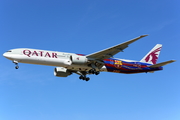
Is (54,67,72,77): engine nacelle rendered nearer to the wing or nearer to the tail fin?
the wing

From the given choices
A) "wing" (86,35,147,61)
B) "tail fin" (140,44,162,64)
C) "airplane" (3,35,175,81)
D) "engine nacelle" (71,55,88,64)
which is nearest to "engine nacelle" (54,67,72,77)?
"airplane" (3,35,175,81)

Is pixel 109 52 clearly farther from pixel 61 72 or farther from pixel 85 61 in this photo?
pixel 61 72

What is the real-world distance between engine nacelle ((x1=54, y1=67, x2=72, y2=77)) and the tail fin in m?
13.1

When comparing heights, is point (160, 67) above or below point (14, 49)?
below

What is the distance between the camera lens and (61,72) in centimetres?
4831

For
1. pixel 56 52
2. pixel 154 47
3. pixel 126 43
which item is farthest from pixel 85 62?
pixel 154 47

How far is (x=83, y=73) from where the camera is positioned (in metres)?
48.6

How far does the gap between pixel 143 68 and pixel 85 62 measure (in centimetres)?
1048

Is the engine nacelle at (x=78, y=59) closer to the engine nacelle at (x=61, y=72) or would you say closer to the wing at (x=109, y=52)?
the wing at (x=109, y=52)

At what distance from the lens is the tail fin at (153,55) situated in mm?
49556

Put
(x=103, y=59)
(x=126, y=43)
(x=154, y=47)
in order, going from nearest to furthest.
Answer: (x=126, y=43) < (x=103, y=59) < (x=154, y=47)

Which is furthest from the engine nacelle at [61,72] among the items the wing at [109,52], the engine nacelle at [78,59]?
the wing at [109,52]

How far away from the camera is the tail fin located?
49.6 m

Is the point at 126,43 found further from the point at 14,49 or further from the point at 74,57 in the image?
the point at 14,49
